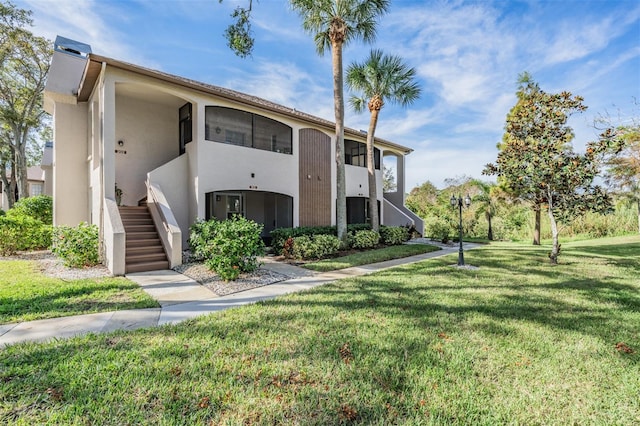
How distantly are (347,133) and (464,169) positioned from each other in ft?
70.2

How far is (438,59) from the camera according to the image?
12383mm

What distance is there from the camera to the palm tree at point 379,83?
13.3 m

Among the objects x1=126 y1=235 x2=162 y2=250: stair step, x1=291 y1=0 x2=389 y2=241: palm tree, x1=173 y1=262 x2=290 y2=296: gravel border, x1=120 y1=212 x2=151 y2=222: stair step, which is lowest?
x1=173 y1=262 x2=290 y2=296: gravel border

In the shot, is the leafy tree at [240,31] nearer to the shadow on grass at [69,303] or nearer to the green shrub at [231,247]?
the green shrub at [231,247]

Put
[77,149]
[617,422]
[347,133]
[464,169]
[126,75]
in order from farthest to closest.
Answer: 1. [464,169]
2. [347,133]
3. [77,149]
4. [126,75]
5. [617,422]

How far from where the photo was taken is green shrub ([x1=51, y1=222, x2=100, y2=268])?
8.04 meters

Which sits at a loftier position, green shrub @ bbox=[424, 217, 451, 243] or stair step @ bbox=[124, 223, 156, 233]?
stair step @ bbox=[124, 223, 156, 233]

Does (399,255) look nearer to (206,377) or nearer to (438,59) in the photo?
(438,59)

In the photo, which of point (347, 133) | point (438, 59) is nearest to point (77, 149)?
point (347, 133)

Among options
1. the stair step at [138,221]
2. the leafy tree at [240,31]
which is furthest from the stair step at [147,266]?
the leafy tree at [240,31]

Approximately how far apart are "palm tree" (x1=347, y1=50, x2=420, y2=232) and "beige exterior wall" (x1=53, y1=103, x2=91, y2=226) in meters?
12.3

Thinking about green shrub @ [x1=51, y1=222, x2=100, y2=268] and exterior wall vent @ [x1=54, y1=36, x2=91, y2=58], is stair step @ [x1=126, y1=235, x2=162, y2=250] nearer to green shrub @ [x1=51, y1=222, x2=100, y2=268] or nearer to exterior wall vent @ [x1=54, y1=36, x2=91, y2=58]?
green shrub @ [x1=51, y1=222, x2=100, y2=268]

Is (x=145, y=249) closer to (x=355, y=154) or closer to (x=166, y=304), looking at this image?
(x=166, y=304)

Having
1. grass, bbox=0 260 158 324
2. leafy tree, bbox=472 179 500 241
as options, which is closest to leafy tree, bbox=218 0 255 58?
grass, bbox=0 260 158 324
